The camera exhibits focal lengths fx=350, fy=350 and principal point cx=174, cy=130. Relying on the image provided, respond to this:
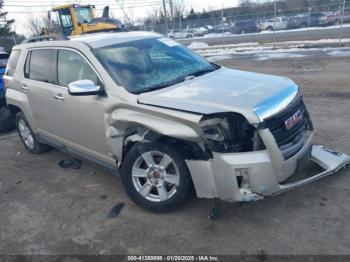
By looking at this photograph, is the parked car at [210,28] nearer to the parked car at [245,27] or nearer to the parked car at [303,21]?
the parked car at [245,27]

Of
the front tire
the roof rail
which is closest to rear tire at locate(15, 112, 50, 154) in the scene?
the roof rail

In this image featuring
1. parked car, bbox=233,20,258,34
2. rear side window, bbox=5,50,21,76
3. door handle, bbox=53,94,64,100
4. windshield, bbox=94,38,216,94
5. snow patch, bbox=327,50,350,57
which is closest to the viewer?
windshield, bbox=94,38,216,94

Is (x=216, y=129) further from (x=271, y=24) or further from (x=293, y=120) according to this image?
(x=271, y=24)

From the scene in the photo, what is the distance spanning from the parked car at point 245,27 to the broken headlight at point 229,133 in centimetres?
3053

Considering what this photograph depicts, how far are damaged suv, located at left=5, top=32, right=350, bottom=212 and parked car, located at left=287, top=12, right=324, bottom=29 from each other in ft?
94.3

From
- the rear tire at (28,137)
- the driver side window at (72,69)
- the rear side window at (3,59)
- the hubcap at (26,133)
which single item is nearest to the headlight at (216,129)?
the driver side window at (72,69)

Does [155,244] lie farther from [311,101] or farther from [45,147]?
[311,101]

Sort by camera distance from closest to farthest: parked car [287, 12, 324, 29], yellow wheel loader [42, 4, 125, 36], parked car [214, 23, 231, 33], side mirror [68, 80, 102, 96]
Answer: side mirror [68, 80, 102, 96] < yellow wheel loader [42, 4, 125, 36] < parked car [287, 12, 324, 29] < parked car [214, 23, 231, 33]

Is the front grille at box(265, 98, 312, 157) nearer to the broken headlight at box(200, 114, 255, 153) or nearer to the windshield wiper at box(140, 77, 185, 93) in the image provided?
the broken headlight at box(200, 114, 255, 153)

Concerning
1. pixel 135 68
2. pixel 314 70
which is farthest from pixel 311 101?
pixel 135 68

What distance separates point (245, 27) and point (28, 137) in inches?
1159

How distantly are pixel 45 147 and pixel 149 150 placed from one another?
2.98 meters

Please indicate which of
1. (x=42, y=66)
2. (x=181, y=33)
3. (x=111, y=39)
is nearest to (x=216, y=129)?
(x=111, y=39)

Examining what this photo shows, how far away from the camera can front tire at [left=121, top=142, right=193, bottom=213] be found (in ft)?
11.0
